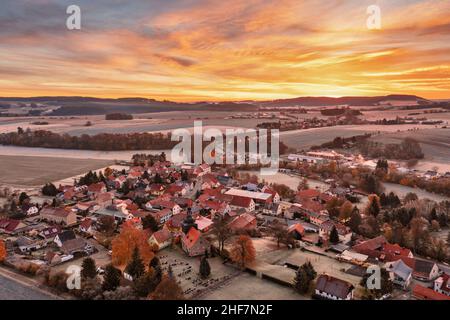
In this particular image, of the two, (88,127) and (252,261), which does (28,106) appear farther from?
(252,261)

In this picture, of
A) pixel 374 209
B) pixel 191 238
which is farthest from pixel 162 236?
pixel 374 209

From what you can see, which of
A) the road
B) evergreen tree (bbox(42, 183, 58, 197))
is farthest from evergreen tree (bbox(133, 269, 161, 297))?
evergreen tree (bbox(42, 183, 58, 197))

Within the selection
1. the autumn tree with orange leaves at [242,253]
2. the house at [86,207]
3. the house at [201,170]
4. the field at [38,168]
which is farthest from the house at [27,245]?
the house at [201,170]

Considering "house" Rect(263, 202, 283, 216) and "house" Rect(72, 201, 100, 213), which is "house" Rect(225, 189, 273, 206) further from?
"house" Rect(72, 201, 100, 213)
